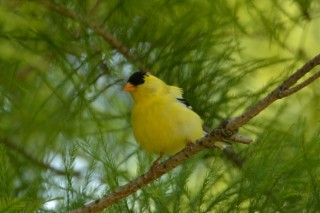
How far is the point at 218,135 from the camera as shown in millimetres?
1451

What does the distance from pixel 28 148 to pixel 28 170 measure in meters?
0.12

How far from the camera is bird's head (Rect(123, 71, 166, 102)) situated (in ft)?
6.96

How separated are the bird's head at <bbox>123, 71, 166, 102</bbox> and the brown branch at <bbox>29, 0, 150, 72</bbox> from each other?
46 millimetres

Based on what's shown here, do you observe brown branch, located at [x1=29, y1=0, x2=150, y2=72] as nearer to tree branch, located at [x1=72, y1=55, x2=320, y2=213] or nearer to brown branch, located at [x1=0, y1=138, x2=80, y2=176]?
brown branch, located at [x1=0, y1=138, x2=80, y2=176]

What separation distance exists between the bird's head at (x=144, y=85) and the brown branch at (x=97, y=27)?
0.05 meters

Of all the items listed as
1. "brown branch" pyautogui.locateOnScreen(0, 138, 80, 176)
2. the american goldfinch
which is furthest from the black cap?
"brown branch" pyautogui.locateOnScreen(0, 138, 80, 176)

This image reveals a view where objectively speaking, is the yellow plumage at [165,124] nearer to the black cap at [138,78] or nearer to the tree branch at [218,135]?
the black cap at [138,78]

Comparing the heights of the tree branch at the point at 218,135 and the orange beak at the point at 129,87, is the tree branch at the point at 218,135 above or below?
below

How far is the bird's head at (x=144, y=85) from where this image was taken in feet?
6.96

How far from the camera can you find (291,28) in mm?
2248

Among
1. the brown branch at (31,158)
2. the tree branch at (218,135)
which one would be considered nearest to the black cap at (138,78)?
the brown branch at (31,158)

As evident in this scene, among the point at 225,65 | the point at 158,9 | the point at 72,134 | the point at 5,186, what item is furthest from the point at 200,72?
the point at 5,186

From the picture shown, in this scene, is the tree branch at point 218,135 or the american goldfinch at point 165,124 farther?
the american goldfinch at point 165,124

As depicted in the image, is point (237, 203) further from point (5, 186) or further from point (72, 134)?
point (72, 134)
